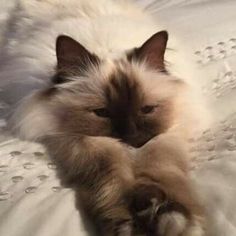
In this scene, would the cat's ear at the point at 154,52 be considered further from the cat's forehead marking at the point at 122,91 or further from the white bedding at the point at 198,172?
the white bedding at the point at 198,172

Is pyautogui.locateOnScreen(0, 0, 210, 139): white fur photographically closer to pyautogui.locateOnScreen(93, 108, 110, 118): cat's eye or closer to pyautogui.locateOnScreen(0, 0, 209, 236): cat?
pyautogui.locateOnScreen(0, 0, 209, 236): cat

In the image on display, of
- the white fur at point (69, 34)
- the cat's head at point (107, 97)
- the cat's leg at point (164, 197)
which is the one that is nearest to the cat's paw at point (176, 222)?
the cat's leg at point (164, 197)

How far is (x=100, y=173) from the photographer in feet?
3.67

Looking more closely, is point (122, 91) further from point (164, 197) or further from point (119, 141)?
point (164, 197)

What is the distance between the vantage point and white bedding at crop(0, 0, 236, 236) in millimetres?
1014

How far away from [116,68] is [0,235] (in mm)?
472

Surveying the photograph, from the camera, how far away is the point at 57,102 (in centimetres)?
126

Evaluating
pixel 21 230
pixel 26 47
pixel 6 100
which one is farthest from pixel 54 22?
pixel 21 230

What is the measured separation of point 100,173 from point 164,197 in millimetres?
148

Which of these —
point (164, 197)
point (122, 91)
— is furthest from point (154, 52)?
point (164, 197)

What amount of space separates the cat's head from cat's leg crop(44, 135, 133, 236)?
34 millimetres

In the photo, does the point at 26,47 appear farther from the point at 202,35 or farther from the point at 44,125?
the point at 202,35

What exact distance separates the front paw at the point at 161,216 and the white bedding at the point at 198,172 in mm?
36

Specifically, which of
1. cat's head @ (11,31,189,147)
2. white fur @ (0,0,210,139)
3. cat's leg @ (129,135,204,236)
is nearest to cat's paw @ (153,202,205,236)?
cat's leg @ (129,135,204,236)
